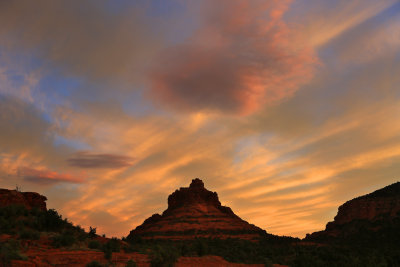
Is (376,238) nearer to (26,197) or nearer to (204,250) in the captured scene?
(204,250)

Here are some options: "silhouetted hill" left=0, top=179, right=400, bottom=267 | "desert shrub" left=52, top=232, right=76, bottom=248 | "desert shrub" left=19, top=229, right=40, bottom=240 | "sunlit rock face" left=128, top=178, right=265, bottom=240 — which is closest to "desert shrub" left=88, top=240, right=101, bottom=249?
"silhouetted hill" left=0, top=179, right=400, bottom=267

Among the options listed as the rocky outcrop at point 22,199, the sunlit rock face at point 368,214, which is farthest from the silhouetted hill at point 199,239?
the sunlit rock face at point 368,214

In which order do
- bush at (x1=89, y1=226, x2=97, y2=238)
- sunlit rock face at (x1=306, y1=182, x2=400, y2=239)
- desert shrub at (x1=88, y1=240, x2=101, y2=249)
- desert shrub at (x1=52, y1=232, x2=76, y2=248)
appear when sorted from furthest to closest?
sunlit rock face at (x1=306, y1=182, x2=400, y2=239), bush at (x1=89, y1=226, x2=97, y2=238), desert shrub at (x1=88, y1=240, x2=101, y2=249), desert shrub at (x1=52, y1=232, x2=76, y2=248)

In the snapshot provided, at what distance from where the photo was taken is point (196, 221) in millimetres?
98562

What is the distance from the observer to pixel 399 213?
80.8 metres

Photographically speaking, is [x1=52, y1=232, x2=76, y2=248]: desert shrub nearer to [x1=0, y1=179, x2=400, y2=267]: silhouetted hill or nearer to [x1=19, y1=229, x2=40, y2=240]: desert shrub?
[x1=0, y1=179, x2=400, y2=267]: silhouetted hill

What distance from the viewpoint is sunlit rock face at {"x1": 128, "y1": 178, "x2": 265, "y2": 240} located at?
290 feet

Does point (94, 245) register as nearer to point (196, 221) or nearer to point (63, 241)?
point (63, 241)

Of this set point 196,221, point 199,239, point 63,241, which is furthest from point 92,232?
point 196,221

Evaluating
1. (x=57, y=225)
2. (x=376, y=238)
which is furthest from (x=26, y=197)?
(x=376, y=238)

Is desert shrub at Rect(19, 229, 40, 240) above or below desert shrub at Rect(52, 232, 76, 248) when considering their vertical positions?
above

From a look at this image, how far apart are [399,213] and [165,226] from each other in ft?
194

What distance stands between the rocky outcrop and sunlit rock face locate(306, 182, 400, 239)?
72.3m

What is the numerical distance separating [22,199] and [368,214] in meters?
84.2
